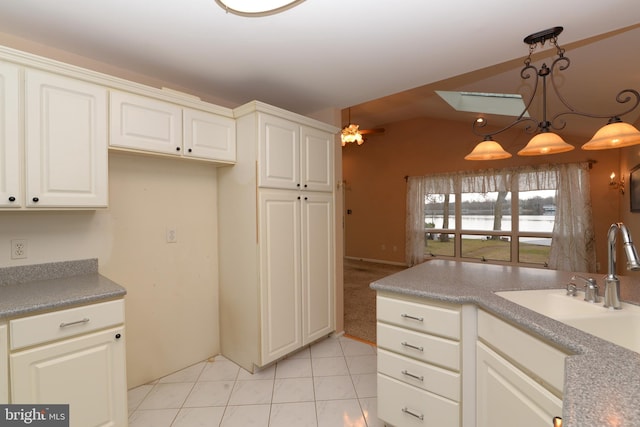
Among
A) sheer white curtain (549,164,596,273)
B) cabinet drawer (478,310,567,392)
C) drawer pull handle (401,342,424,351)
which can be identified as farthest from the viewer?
sheer white curtain (549,164,596,273)

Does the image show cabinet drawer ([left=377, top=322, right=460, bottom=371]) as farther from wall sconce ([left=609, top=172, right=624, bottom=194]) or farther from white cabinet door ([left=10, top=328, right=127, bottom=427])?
wall sconce ([left=609, top=172, right=624, bottom=194])

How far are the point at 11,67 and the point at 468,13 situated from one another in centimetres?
236

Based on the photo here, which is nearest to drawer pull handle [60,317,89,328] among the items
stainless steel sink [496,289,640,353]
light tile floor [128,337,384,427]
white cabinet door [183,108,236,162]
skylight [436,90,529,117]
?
light tile floor [128,337,384,427]

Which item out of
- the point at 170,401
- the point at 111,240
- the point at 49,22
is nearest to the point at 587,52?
the point at 49,22

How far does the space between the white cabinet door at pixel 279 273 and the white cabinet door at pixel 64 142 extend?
3.42 ft

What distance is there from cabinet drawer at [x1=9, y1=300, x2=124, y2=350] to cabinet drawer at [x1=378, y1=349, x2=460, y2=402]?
1.48 m

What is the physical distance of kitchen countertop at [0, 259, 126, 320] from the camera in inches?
54.6

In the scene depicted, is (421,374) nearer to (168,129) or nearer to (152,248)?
(152,248)

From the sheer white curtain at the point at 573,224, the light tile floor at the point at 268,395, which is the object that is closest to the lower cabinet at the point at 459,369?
the light tile floor at the point at 268,395

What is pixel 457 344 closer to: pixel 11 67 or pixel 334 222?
pixel 334 222

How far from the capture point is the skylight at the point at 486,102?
164 inches

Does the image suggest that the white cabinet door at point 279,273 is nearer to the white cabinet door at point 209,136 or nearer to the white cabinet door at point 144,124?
the white cabinet door at point 209,136

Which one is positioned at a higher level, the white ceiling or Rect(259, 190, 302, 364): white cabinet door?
the white ceiling

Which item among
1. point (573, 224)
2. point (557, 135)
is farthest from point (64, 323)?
point (573, 224)
